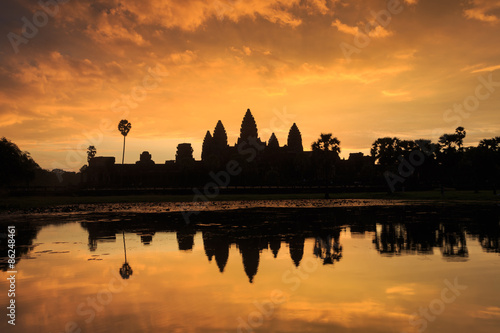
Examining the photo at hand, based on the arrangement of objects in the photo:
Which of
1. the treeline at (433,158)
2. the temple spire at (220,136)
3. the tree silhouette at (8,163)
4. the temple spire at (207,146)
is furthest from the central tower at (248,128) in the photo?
the tree silhouette at (8,163)

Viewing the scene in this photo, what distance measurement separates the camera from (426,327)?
7.71 metres

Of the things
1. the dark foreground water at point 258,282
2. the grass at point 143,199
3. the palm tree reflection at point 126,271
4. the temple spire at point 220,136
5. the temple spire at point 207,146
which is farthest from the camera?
the temple spire at point 207,146

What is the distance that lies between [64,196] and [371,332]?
69.4 metres

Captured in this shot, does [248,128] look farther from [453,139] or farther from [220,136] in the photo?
[453,139]

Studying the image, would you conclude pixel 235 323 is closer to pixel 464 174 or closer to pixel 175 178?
pixel 464 174

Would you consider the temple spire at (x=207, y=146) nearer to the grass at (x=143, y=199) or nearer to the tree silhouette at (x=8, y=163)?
the tree silhouette at (x=8, y=163)

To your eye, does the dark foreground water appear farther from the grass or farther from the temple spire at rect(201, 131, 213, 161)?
the temple spire at rect(201, 131, 213, 161)

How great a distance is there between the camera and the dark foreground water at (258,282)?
8.17m

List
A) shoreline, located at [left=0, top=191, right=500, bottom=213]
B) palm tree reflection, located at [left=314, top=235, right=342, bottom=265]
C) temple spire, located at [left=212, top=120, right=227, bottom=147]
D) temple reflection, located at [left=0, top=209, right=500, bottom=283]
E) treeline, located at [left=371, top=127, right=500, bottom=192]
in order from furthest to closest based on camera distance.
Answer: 1. temple spire, located at [left=212, top=120, right=227, bottom=147]
2. treeline, located at [left=371, top=127, right=500, bottom=192]
3. shoreline, located at [left=0, top=191, right=500, bottom=213]
4. temple reflection, located at [left=0, top=209, right=500, bottom=283]
5. palm tree reflection, located at [left=314, top=235, right=342, bottom=265]

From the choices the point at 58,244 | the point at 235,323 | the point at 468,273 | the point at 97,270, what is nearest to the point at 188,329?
the point at 235,323

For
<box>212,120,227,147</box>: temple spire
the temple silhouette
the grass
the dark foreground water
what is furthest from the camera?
<box>212,120,227,147</box>: temple spire

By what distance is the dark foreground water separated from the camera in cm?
817

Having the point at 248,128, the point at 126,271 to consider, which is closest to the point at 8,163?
the point at 126,271

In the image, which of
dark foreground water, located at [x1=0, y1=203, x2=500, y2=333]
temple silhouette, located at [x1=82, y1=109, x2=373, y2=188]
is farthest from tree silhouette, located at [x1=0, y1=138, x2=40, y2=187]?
dark foreground water, located at [x1=0, y1=203, x2=500, y2=333]
